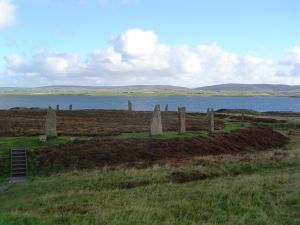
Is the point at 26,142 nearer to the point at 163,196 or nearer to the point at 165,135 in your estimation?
the point at 165,135

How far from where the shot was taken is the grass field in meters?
15.1

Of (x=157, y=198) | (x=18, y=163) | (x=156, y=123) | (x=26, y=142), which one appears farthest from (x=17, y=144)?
(x=157, y=198)

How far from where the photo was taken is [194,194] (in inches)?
792

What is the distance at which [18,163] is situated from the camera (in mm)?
30578

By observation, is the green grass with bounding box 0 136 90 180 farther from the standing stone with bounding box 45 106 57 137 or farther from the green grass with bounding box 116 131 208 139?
the green grass with bounding box 116 131 208 139

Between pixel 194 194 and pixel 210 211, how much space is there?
3.57m

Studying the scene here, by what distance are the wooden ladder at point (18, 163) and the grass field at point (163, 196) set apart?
6.12ft

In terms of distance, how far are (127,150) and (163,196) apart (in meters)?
15.5

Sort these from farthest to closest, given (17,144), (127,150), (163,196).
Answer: (127,150) → (17,144) → (163,196)

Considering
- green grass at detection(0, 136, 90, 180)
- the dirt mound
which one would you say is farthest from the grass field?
green grass at detection(0, 136, 90, 180)

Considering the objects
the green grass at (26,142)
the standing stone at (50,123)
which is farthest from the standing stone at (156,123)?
the standing stone at (50,123)

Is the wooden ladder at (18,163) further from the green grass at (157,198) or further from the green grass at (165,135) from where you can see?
the green grass at (165,135)

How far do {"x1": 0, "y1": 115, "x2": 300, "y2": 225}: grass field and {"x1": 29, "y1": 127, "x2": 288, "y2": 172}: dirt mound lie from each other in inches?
103

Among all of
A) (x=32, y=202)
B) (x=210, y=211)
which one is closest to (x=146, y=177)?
(x=32, y=202)
